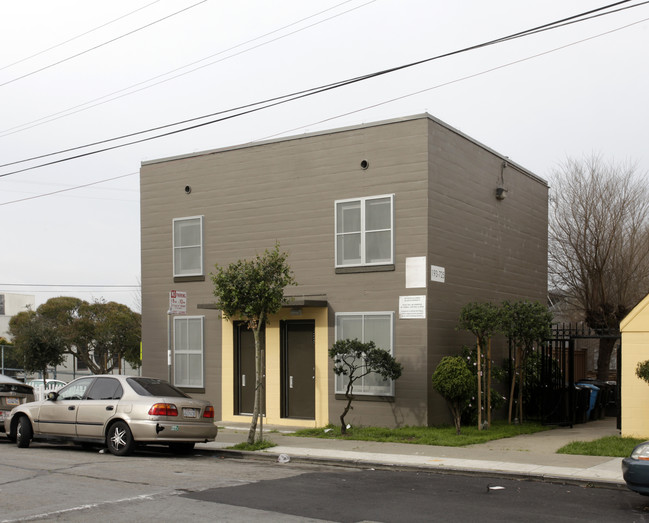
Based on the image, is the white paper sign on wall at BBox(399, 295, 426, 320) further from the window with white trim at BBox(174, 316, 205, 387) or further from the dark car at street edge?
the dark car at street edge

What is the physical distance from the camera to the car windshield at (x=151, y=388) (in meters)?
14.3

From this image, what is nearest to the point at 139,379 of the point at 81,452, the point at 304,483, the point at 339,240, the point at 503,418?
the point at 81,452

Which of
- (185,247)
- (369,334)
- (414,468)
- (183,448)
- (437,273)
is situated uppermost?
(185,247)

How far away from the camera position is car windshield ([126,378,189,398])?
1430 centimetres

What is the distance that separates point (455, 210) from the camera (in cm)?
1850

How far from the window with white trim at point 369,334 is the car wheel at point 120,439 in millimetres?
5614

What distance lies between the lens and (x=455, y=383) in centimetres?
1616

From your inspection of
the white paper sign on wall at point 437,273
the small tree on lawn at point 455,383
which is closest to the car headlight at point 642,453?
the small tree on lawn at point 455,383

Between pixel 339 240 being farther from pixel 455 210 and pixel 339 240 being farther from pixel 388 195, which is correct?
pixel 455 210

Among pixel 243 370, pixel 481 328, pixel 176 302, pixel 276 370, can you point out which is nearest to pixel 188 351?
pixel 243 370

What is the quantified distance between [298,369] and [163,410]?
222 inches

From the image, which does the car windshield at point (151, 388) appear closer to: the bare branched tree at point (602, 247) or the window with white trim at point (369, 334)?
the window with white trim at point (369, 334)

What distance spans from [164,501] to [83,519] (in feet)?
4.00

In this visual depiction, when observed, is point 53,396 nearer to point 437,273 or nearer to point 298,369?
point 298,369
